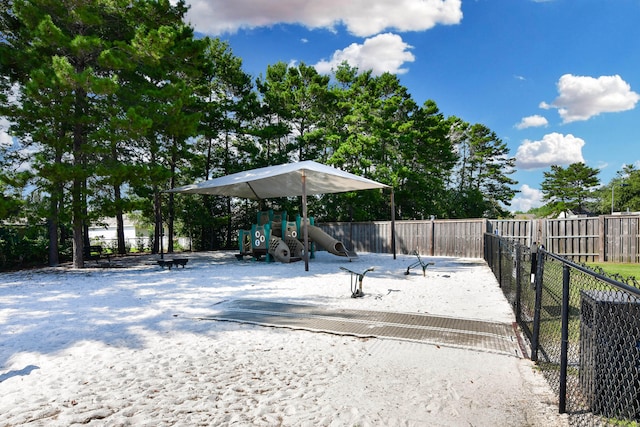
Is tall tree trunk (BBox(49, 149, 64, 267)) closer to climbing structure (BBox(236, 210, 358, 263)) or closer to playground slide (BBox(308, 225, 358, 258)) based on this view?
climbing structure (BBox(236, 210, 358, 263))

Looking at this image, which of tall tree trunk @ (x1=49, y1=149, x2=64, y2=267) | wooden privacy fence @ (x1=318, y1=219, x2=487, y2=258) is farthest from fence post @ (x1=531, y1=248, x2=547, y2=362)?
wooden privacy fence @ (x1=318, y1=219, x2=487, y2=258)

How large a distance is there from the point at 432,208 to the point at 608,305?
25.0 meters

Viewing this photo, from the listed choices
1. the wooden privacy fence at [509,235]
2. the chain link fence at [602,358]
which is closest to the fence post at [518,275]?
the chain link fence at [602,358]

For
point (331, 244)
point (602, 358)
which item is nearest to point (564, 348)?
point (602, 358)

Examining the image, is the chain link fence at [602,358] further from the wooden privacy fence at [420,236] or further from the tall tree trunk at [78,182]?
the wooden privacy fence at [420,236]

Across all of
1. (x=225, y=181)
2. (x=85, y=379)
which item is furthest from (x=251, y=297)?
(x=225, y=181)

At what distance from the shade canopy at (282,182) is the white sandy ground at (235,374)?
Result: 6.39 m

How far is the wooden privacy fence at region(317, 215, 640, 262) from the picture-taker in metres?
12.7

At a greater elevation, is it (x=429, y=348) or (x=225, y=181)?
(x=225, y=181)

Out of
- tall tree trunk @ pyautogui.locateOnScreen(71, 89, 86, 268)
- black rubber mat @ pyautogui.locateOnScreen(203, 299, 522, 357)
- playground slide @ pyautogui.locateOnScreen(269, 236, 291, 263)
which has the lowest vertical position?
black rubber mat @ pyautogui.locateOnScreen(203, 299, 522, 357)

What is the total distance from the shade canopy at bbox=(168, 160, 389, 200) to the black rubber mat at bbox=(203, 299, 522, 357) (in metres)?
5.93

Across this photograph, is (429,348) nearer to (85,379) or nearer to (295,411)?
(295,411)

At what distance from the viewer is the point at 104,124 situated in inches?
483

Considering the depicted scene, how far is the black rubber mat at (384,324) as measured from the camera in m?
4.35
